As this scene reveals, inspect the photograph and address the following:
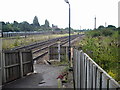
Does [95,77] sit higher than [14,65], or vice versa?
[95,77]

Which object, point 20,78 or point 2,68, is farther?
point 20,78

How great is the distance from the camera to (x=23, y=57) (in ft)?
37.3

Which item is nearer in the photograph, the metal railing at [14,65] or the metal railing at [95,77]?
the metal railing at [95,77]

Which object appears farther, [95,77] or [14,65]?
[14,65]

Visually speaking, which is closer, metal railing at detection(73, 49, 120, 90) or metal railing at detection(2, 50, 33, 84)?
metal railing at detection(73, 49, 120, 90)

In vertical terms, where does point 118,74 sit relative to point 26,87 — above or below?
above

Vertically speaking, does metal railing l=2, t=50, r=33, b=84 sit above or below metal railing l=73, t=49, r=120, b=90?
below

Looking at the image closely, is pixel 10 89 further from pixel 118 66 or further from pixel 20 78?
pixel 118 66

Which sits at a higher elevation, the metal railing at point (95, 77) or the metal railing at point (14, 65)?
the metal railing at point (95, 77)

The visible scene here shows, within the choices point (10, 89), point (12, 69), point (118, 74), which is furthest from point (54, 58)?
point (118, 74)

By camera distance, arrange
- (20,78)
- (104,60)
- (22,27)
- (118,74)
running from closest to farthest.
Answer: (118,74) → (104,60) → (20,78) → (22,27)

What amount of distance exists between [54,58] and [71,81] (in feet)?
31.0

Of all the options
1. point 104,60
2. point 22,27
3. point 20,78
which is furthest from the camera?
point 22,27

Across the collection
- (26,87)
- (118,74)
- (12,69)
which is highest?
(118,74)
